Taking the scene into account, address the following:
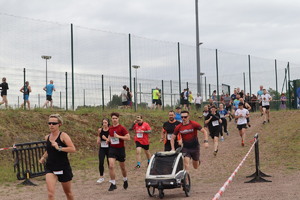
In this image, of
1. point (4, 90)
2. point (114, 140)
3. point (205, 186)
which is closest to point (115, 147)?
point (114, 140)

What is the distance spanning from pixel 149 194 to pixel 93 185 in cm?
288

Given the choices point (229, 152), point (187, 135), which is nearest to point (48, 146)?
point (187, 135)

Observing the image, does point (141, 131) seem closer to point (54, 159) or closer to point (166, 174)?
point (166, 174)

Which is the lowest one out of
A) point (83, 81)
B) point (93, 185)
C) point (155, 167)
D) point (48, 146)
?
point (93, 185)

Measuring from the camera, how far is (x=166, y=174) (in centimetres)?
937

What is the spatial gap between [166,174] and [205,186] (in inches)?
91.3

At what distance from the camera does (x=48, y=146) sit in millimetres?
7211

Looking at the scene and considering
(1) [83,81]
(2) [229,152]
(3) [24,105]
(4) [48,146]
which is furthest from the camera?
(1) [83,81]

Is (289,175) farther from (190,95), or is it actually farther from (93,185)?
(190,95)

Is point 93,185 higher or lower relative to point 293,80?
→ lower

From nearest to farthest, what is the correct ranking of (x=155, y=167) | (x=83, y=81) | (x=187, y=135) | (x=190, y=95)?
(x=155, y=167), (x=187, y=135), (x=83, y=81), (x=190, y=95)

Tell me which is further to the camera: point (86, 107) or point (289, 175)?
point (86, 107)

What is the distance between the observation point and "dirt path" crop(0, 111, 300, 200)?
31.6ft

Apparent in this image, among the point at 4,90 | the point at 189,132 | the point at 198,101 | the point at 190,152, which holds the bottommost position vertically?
the point at 190,152
